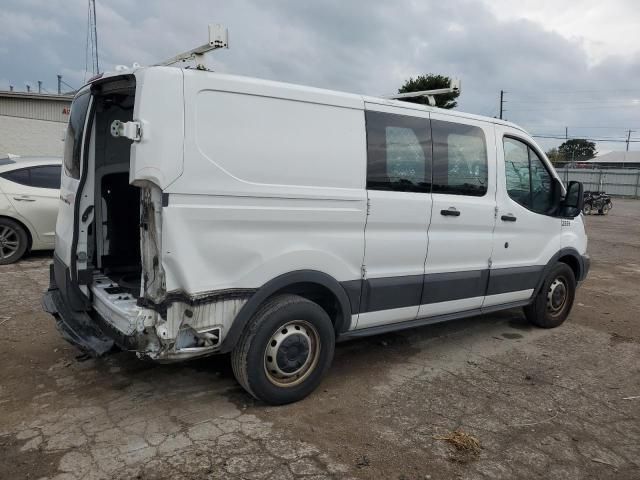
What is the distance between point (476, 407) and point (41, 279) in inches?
222

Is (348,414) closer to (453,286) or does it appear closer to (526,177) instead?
(453,286)

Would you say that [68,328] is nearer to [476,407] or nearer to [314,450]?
[314,450]

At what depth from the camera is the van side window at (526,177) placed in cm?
496

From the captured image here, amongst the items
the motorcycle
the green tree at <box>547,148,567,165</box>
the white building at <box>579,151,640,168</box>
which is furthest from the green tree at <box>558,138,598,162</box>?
the motorcycle

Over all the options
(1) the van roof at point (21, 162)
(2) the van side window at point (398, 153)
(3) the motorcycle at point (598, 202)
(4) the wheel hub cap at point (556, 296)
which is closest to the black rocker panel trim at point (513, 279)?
(4) the wheel hub cap at point (556, 296)

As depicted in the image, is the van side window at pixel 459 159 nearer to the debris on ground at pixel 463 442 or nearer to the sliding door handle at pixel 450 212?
the sliding door handle at pixel 450 212

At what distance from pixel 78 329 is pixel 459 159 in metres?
3.34

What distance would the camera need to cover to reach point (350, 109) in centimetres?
372

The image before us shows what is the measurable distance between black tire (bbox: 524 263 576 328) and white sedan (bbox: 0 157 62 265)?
6623 millimetres

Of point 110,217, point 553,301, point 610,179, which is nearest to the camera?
point 110,217

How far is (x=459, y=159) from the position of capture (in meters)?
4.48

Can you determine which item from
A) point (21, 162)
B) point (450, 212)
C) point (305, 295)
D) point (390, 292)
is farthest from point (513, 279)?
point (21, 162)

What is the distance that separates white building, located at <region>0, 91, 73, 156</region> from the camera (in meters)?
17.9

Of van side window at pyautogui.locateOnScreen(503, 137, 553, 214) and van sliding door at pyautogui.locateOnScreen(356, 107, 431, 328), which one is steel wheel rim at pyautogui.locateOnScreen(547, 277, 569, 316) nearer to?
van side window at pyautogui.locateOnScreen(503, 137, 553, 214)
